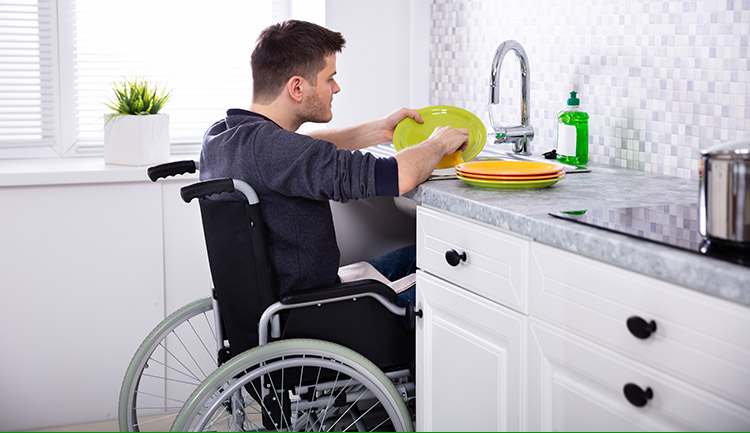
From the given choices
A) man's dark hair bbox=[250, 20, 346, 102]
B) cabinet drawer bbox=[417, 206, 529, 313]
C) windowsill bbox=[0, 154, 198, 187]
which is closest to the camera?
cabinet drawer bbox=[417, 206, 529, 313]

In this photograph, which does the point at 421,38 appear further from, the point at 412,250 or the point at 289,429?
the point at 289,429

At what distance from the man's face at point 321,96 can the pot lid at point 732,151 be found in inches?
41.5

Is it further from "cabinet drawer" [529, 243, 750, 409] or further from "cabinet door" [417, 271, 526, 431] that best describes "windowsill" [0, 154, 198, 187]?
"cabinet drawer" [529, 243, 750, 409]

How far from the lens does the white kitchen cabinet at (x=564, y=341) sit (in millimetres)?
1096

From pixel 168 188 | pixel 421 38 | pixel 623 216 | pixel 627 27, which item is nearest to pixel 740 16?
pixel 627 27

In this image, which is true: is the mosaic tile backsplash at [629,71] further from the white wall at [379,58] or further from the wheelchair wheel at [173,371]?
the wheelchair wheel at [173,371]

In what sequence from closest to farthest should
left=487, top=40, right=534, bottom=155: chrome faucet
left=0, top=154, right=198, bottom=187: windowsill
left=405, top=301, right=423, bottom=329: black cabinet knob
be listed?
left=405, top=301, right=423, bottom=329: black cabinet knob → left=487, top=40, right=534, bottom=155: chrome faucet → left=0, top=154, right=198, bottom=187: windowsill

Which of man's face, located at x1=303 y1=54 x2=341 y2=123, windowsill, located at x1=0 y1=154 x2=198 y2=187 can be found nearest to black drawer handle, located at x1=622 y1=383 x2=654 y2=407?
man's face, located at x1=303 y1=54 x2=341 y2=123

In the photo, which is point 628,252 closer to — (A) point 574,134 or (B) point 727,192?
(B) point 727,192

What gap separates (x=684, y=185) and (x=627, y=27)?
0.47m

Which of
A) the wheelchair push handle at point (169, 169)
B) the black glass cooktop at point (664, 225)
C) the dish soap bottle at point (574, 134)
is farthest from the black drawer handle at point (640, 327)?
the wheelchair push handle at point (169, 169)

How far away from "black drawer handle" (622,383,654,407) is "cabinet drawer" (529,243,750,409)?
4cm

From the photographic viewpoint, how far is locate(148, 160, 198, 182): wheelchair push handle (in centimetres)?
197

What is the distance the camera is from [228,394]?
1.63 meters
